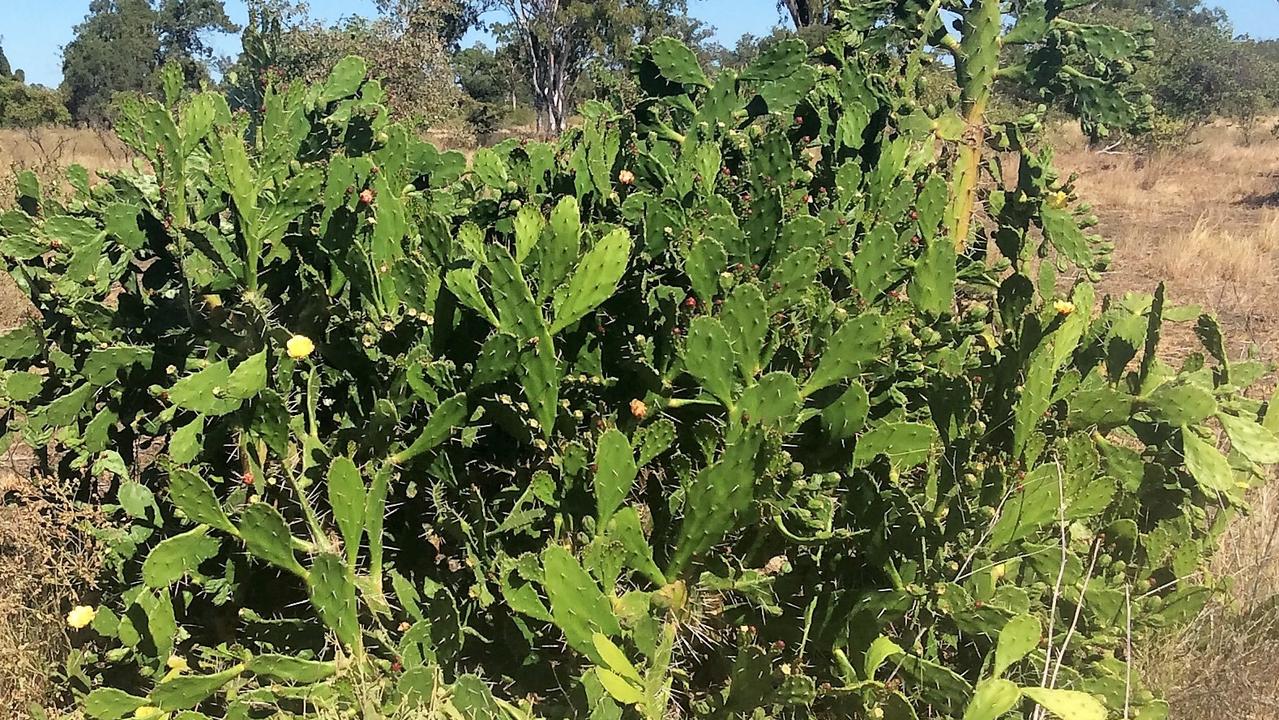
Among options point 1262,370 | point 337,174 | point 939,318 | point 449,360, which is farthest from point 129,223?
point 1262,370

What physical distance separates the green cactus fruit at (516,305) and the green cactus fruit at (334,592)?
1.83ft

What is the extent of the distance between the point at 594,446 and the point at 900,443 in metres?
0.64

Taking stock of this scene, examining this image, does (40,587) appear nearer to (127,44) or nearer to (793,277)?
(793,277)

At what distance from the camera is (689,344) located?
193 centimetres

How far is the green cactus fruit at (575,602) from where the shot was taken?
1.76 meters

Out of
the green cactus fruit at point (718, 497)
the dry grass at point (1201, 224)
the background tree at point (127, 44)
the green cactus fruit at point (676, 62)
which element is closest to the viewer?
the green cactus fruit at point (718, 497)

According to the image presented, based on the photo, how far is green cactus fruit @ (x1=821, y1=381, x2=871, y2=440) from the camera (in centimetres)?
206

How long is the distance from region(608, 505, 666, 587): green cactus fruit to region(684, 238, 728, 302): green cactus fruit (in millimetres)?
491

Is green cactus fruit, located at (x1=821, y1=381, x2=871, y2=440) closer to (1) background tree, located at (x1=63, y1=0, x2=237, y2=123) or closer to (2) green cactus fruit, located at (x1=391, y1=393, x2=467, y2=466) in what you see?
(2) green cactus fruit, located at (x1=391, y1=393, x2=467, y2=466)

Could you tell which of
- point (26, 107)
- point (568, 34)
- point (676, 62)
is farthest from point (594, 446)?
point (26, 107)

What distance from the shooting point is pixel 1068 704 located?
1.69 meters

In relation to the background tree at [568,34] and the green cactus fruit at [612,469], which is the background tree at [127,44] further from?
the green cactus fruit at [612,469]


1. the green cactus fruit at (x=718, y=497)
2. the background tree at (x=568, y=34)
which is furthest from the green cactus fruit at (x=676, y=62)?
the background tree at (x=568, y=34)

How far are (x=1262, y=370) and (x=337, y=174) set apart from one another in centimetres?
228
